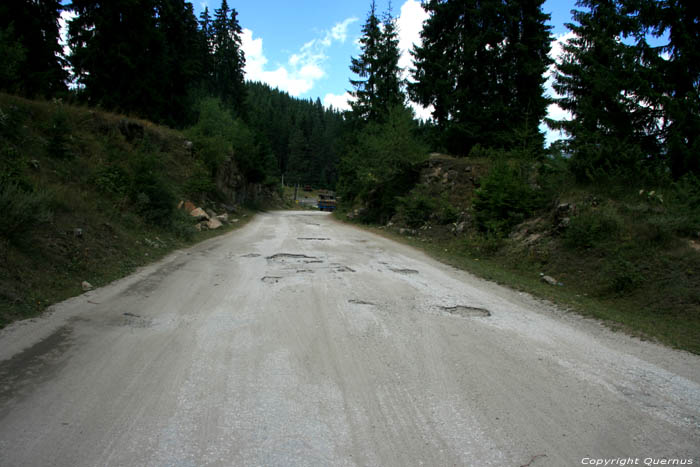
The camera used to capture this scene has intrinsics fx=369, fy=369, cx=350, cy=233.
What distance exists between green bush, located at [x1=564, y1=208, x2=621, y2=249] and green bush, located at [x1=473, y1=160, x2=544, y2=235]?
283 cm

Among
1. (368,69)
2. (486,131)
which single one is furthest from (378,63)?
(486,131)

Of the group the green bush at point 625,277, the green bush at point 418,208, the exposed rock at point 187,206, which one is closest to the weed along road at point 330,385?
the green bush at point 625,277

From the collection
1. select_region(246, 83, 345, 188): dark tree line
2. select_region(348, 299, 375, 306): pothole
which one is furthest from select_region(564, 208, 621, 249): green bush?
select_region(246, 83, 345, 188): dark tree line

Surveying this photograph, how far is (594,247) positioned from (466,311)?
511cm

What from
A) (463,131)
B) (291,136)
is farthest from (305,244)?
(291,136)

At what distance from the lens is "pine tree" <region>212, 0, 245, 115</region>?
1937 inches

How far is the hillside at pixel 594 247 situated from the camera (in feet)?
20.5

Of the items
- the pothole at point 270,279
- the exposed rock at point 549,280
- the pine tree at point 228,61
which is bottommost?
the pothole at point 270,279

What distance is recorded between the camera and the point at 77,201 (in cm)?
917

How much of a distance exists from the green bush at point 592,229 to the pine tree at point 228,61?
47406 mm

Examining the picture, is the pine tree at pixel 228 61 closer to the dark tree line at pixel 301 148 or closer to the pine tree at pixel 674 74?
the dark tree line at pixel 301 148

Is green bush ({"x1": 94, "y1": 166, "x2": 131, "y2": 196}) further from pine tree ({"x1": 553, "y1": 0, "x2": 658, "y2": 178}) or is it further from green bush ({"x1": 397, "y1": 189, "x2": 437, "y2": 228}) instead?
pine tree ({"x1": 553, "y1": 0, "x2": 658, "y2": 178})

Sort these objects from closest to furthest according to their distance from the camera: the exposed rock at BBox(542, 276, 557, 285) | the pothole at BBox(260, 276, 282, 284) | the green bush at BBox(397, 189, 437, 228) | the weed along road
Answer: the weed along road, the pothole at BBox(260, 276, 282, 284), the exposed rock at BBox(542, 276, 557, 285), the green bush at BBox(397, 189, 437, 228)

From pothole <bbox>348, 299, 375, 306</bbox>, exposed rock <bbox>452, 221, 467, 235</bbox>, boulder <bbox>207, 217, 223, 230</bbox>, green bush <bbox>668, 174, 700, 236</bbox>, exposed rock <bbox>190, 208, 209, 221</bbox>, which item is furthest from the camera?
boulder <bbox>207, 217, 223, 230</bbox>
